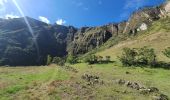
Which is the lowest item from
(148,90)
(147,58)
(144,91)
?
(144,91)

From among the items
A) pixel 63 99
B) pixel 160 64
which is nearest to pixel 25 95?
pixel 63 99

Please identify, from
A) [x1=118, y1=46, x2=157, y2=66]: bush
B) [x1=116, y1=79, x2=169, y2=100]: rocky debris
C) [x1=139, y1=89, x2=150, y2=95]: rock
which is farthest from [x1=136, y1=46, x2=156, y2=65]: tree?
[x1=139, y1=89, x2=150, y2=95]: rock

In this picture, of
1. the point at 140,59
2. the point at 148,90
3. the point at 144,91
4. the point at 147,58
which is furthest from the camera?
the point at 140,59

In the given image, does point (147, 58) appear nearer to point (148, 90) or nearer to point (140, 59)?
point (140, 59)

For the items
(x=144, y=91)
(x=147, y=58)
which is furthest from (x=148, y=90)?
A: (x=147, y=58)

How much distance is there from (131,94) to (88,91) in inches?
243

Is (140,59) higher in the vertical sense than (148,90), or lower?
higher

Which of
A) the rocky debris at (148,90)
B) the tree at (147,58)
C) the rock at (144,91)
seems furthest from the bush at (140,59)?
the rock at (144,91)

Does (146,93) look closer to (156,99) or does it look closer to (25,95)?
(156,99)

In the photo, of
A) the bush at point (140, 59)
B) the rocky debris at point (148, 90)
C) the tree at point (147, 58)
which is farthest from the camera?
the bush at point (140, 59)

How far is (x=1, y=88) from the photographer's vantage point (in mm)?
45188

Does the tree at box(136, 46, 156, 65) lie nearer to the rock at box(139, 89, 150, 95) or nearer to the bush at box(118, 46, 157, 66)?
the bush at box(118, 46, 157, 66)

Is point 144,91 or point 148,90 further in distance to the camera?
point 148,90

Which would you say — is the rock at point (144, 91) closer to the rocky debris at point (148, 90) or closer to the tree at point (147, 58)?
the rocky debris at point (148, 90)
